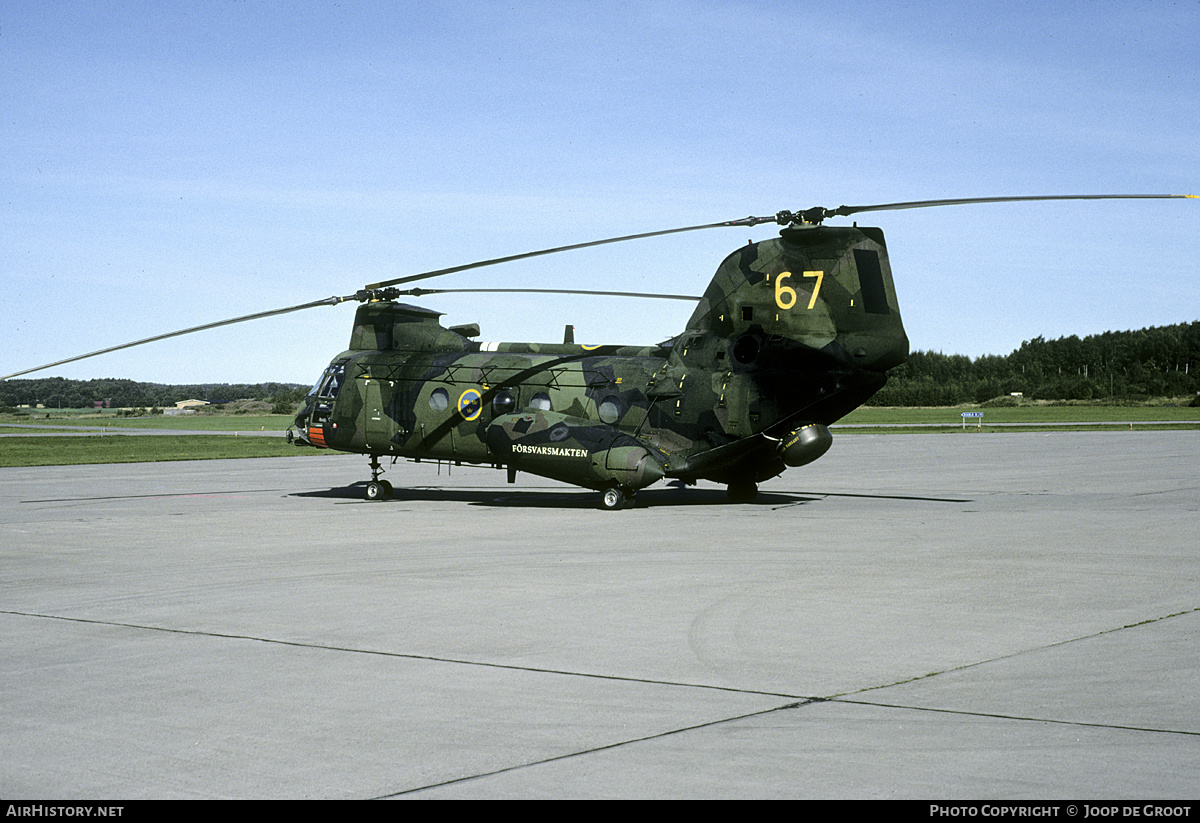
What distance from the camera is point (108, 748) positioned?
6.53 metres

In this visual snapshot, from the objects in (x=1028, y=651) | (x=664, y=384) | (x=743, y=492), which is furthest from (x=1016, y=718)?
(x=743, y=492)

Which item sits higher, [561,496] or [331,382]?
[331,382]

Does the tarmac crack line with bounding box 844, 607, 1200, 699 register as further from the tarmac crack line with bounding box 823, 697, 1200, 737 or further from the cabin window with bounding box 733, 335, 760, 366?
the cabin window with bounding box 733, 335, 760, 366

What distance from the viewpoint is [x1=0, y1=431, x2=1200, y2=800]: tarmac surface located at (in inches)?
238

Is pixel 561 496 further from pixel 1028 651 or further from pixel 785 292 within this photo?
pixel 1028 651

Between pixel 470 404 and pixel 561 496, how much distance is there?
3.46 metres

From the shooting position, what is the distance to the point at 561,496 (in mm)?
26906

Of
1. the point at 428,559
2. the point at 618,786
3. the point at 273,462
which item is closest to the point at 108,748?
the point at 618,786

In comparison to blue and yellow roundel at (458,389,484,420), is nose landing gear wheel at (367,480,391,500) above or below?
below

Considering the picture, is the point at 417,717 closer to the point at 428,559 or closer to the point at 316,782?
the point at 316,782

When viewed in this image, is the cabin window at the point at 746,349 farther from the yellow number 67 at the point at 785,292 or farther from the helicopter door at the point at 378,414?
the helicopter door at the point at 378,414

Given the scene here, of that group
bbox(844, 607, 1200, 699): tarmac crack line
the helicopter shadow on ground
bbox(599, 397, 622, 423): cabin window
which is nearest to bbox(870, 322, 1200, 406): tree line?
the helicopter shadow on ground

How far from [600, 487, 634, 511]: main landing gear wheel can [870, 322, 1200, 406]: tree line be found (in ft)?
378

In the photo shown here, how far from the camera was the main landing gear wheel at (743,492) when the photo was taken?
24.1m
